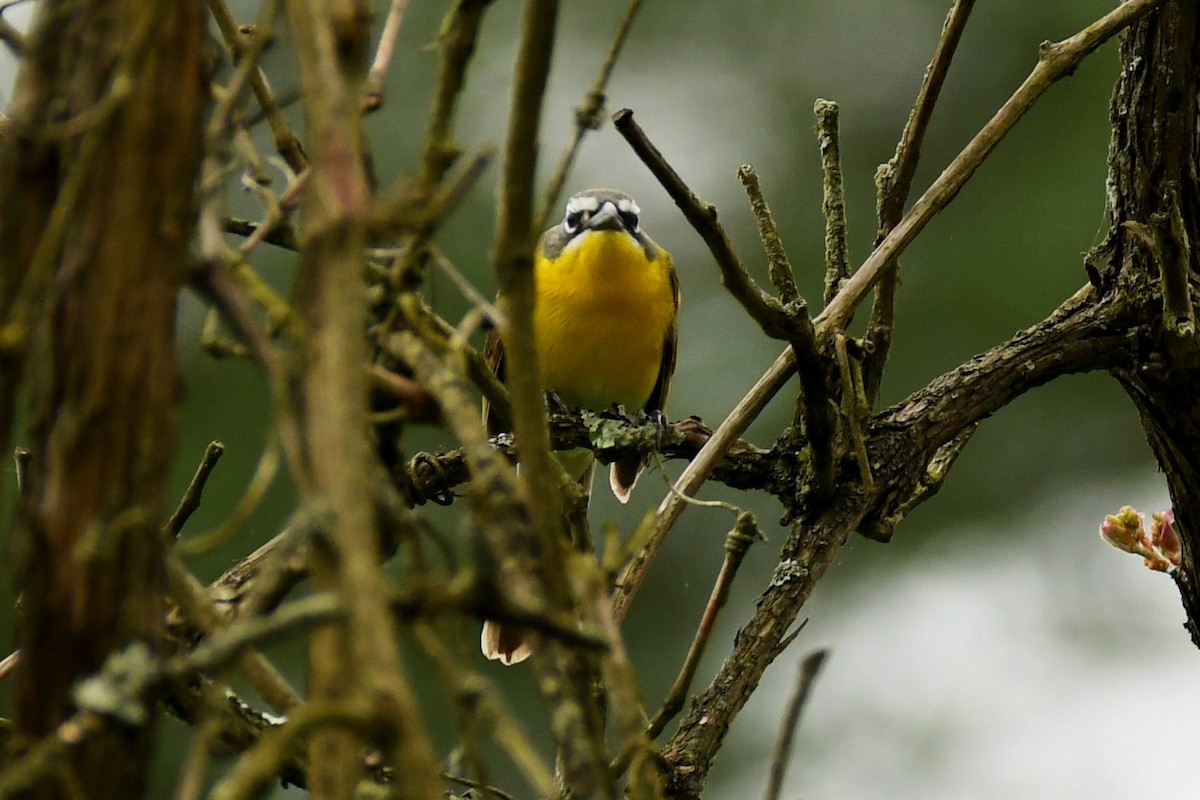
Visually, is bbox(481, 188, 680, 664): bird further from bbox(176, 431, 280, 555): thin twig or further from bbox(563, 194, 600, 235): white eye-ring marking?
bbox(176, 431, 280, 555): thin twig

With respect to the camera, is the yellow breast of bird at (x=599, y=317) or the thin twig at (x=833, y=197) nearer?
the thin twig at (x=833, y=197)

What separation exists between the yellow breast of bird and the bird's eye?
0.10 m

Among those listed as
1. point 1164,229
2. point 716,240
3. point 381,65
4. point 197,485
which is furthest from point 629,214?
point 381,65

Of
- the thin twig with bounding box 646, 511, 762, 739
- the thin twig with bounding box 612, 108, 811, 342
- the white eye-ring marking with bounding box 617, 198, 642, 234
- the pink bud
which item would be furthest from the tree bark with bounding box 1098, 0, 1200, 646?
the white eye-ring marking with bounding box 617, 198, 642, 234

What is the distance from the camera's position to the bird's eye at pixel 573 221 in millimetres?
4684

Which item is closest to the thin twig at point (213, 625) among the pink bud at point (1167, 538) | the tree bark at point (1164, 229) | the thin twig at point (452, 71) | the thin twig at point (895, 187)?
the thin twig at point (452, 71)

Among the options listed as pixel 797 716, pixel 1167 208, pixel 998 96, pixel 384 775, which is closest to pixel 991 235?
pixel 998 96

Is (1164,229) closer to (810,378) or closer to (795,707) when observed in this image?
(810,378)

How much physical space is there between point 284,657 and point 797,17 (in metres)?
4.53

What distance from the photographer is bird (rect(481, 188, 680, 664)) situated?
14.9 feet

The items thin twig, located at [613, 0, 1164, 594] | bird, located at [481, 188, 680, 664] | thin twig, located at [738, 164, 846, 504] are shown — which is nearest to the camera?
thin twig, located at [613, 0, 1164, 594]

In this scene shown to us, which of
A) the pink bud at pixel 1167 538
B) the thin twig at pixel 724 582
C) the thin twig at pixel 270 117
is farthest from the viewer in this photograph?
the pink bud at pixel 1167 538

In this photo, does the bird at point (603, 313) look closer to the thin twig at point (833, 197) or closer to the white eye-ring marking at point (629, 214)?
the white eye-ring marking at point (629, 214)

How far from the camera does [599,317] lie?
14.9 feet
